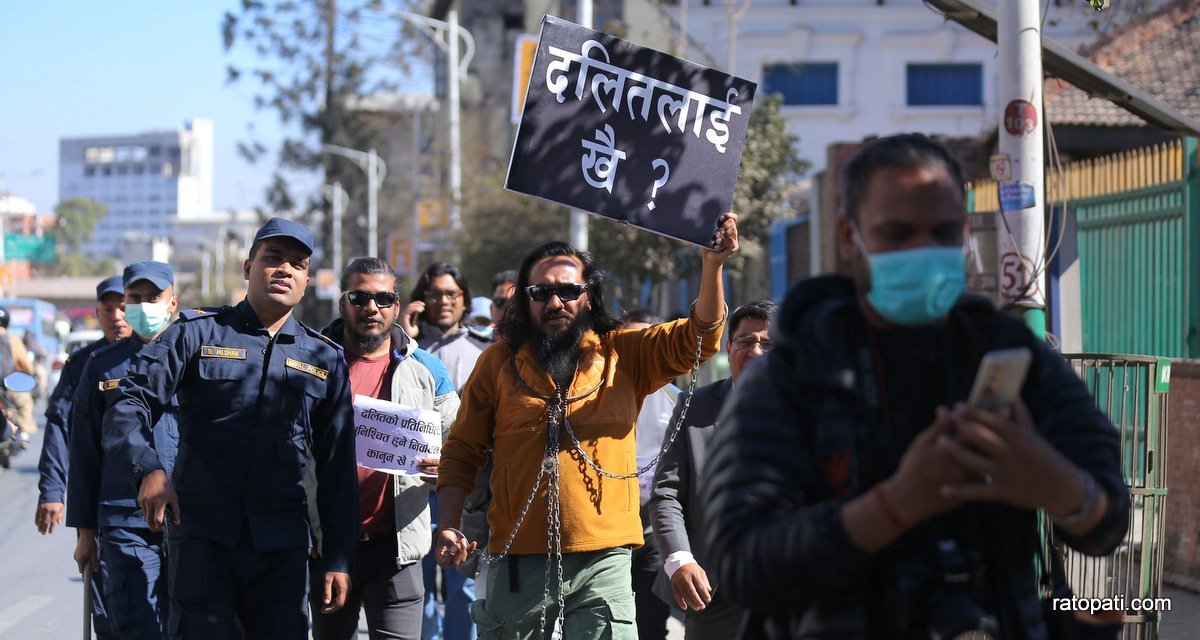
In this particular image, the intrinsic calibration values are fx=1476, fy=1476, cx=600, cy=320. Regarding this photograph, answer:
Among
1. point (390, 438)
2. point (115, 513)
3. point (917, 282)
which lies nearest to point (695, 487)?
point (390, 438)

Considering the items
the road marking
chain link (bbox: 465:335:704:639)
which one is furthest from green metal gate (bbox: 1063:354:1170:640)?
the road marking

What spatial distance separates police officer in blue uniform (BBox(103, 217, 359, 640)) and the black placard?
937 millimetres

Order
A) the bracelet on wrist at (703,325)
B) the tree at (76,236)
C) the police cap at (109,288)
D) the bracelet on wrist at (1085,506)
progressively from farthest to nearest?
the tree at (76,236) → the police cap at (109,288) → the bracelet on wrist at (703,325) → the bracelet on wrist at (1085,506)

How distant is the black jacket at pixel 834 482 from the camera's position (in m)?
2.29

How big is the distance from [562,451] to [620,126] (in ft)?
4.31

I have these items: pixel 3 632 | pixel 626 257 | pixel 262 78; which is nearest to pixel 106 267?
pixel 262 78

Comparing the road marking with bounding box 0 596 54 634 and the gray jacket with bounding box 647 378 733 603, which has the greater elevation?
the gray jacket with bounding box 647 378 733 603

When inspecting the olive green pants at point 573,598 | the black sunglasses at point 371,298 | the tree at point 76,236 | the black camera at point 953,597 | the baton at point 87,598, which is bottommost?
the baton at point 87,598

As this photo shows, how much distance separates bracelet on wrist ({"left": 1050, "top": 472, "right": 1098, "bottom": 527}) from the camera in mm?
2264

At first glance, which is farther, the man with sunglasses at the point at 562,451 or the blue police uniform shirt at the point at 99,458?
the blue police uniform shirt at the point at 99,458

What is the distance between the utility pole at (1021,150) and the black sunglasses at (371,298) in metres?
2.85

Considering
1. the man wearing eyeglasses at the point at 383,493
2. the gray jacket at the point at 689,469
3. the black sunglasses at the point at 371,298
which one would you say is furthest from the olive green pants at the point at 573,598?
the black sunglasses at the point at 371,298

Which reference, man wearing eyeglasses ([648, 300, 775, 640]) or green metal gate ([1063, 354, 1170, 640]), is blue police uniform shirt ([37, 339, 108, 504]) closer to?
man wearing eyeglasses ([648, 300, 775, 640])

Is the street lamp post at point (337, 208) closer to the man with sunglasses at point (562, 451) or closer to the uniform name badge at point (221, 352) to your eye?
the uniform name badge at point (221, 352)
